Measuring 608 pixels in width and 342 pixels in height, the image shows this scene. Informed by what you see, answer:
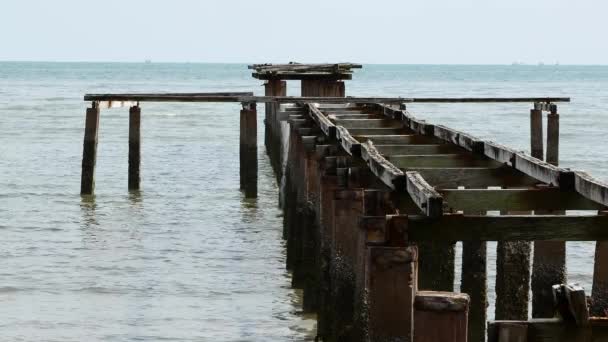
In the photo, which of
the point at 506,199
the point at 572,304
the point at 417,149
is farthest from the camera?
the point at 417,149

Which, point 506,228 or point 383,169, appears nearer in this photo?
point 506,228

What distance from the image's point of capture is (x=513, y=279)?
406 inches

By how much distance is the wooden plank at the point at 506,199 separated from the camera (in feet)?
24.4

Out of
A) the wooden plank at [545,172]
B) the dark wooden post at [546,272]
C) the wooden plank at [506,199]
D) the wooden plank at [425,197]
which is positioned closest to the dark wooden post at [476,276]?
the dark wooden post at [546,272]

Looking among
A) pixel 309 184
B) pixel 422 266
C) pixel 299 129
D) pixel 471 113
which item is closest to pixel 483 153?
pixel 422 266

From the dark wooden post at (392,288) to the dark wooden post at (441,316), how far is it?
0.70 metres

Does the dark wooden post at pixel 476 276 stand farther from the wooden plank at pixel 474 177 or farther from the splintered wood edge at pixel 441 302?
the splintered wood edge at pixel 441 302

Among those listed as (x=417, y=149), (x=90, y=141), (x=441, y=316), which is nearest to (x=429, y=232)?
(x=441, y=316)

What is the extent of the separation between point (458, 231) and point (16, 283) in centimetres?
860

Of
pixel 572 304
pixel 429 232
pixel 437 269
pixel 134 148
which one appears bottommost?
pixel 437 269

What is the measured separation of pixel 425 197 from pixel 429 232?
231 millimetres

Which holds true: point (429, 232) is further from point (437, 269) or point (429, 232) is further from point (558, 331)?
point (437, 269)

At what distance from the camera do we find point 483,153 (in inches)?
403

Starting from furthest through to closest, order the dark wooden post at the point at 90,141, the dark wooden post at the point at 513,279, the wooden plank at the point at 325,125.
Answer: the dark wooden post at the point at 90,141 < the wooden plank at the point at 325,125 < the dark wooden post at the point at 513,279
